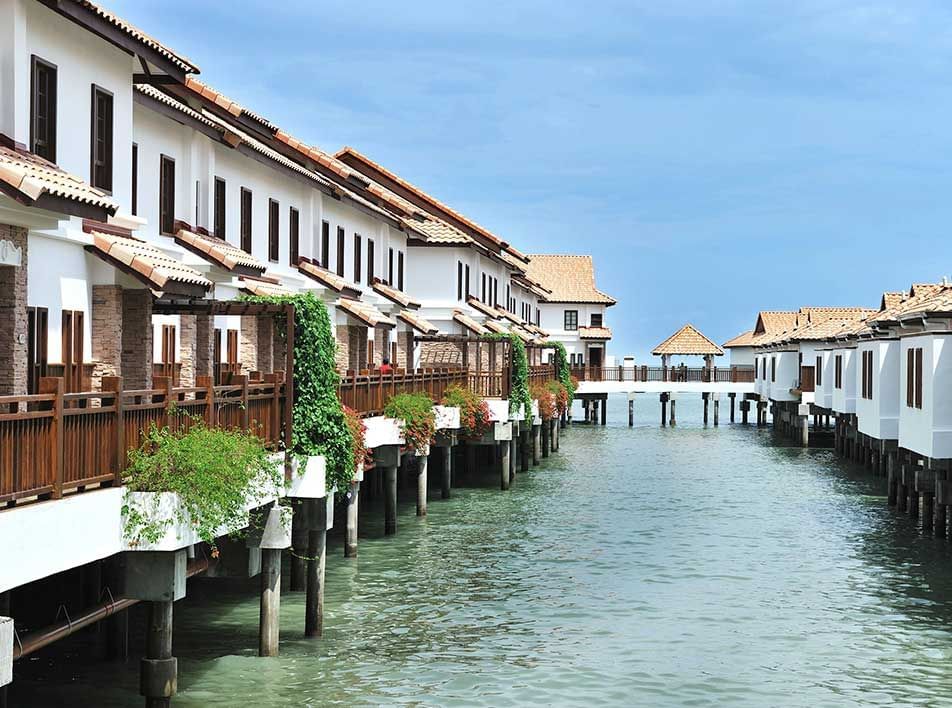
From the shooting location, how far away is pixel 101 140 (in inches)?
834

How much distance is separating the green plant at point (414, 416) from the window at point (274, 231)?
4923mm

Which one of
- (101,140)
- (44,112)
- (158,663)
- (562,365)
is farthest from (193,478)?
(562,365)

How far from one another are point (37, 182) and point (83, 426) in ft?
9.09

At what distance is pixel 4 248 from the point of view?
16.9 m

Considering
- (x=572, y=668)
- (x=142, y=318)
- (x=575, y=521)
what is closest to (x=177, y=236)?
(x=142, y=318)

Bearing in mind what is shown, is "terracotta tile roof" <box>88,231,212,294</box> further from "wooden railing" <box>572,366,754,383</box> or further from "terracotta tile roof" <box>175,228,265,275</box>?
"wooden railing" <box>572,366,754,383</box>

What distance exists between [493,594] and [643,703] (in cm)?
852

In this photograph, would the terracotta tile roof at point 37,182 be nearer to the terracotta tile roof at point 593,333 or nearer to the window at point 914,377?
the window at point 914,377

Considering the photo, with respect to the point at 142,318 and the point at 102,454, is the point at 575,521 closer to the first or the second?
the point at 142,318

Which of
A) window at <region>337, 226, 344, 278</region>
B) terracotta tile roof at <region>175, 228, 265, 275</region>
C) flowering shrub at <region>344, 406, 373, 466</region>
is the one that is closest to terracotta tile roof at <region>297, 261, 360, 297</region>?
window at <region>337, 226, 344, 278</region>

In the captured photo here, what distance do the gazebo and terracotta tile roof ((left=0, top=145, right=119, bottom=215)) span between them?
92.1m

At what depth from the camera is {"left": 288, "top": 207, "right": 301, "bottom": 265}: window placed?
37500 mm

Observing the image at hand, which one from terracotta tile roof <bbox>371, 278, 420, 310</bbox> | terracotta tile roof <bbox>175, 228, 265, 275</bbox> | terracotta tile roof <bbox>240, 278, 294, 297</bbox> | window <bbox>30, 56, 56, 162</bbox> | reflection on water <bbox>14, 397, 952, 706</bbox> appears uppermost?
window <bbox>30, 56, 56, 162</bbox>

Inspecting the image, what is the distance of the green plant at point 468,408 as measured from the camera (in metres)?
42.7
